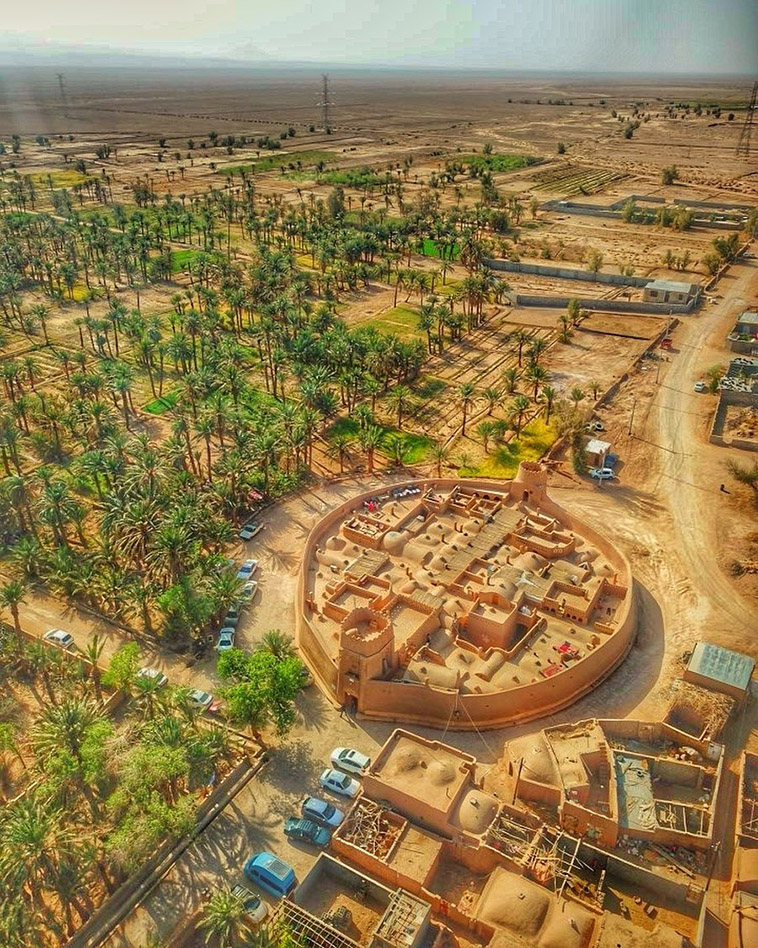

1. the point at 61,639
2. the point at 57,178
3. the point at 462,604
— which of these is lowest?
the point at 61,639

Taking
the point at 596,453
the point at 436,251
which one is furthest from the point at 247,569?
the point at 436,251

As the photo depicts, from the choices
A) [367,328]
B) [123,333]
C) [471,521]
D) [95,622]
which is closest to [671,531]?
[471,521]

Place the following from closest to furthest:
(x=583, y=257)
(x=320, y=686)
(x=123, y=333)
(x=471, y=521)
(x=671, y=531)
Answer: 1. (x=320, y=686)
2. (x=471, y=521)
3. (x=671, y=531)
4. (x=123, y=333)
5. (x=583, y=257)

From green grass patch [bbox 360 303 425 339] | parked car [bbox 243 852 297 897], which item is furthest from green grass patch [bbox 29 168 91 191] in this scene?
parked car [bbox 243 852 297 897]

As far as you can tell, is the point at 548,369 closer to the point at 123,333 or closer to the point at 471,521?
the point at 471,521

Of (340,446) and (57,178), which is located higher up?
(57,178)

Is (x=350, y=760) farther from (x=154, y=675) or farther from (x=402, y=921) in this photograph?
(x=154, y=675)
